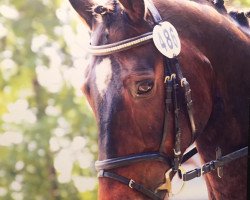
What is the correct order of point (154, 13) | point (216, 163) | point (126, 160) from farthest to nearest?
point (216, 163)
point (154, 13)
point (126, 160)

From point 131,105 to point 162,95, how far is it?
116mm

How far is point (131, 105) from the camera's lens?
1.49 meters

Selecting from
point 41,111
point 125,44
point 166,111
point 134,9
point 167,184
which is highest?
point 41,111

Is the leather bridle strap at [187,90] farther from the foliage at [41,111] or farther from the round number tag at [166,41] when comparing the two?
the foliage at [41,111]

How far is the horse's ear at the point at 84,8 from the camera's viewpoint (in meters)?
1.75

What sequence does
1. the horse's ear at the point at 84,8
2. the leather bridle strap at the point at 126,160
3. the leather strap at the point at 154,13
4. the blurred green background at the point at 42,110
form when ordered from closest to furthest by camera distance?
1. the leather bridle strap at the point at 126,160
2. the leather strap at the point at 154,13
3. the horse's ear at the point at 84,8
4. the blurred green background at the point at 42,110

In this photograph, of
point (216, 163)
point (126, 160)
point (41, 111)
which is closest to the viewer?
point (126, 160)

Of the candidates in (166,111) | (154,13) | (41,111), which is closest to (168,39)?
(154,13)

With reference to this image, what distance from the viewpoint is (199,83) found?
1.62 meters

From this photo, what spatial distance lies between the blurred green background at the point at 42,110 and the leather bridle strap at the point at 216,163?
14.1ft

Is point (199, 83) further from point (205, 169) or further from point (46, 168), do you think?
point (46, 168)

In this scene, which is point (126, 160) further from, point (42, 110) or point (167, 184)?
point (42, 110)

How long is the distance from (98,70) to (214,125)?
1.61 feet

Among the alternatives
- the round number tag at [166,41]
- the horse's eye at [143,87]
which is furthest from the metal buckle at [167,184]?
the round number tag at [166,41]
